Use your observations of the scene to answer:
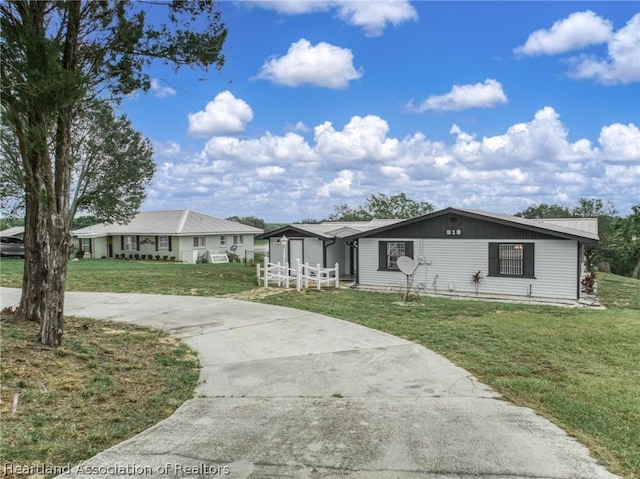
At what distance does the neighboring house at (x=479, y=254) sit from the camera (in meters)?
13.9

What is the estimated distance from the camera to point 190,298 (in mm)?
12781

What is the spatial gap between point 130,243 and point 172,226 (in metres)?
3.98

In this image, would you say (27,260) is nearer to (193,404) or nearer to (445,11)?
(193,404)

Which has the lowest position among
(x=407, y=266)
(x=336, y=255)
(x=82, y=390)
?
(x=82, y=390)

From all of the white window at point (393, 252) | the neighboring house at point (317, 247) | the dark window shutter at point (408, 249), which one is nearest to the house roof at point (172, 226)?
the neighboring house at point (317, 247)

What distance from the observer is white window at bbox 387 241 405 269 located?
16.9 m

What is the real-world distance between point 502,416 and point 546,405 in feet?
2.32

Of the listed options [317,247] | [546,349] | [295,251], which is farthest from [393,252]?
[546,349]

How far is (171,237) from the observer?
101ft

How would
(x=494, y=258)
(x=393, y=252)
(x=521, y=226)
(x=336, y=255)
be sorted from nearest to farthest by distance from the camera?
(x=521, y=226) → (x=494, y=258) → (x=393, y=252) → (x=336, y=255)

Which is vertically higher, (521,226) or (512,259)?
(521,226)

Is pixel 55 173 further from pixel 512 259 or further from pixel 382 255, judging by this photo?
pixel 512 259

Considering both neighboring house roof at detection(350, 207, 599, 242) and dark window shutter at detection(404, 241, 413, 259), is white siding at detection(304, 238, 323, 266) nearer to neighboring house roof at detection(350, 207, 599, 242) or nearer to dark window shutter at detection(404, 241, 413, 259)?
neighboring house roof at detection(350, 207, 599, 242)

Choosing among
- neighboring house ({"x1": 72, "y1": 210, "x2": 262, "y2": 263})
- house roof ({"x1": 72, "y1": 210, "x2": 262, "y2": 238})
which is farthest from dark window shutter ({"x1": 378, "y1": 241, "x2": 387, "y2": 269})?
house roof ({"x1": 72, "y1": 210, "x2": 262, "y2": 238})
